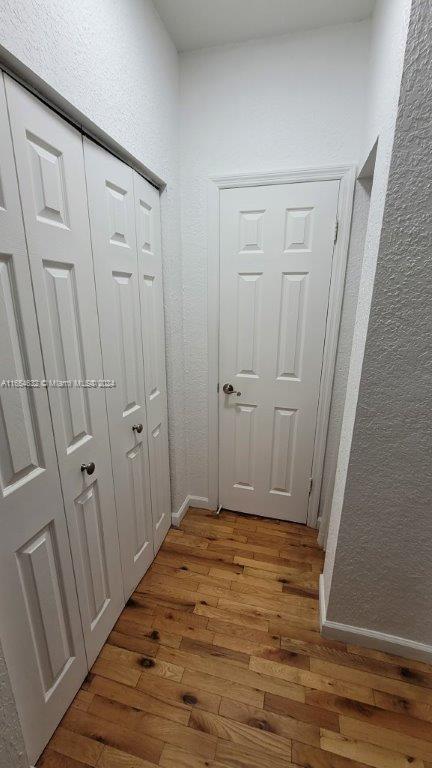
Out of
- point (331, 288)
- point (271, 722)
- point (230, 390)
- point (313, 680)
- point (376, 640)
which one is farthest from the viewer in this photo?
point (230, 390)

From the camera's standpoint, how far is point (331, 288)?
1.65 metres

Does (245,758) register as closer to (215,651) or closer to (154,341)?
(215,651)

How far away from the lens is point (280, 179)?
1.59 meters

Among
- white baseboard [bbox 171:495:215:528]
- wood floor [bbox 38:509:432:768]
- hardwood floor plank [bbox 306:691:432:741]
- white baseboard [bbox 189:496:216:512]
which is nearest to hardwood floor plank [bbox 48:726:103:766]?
wood floor [bbox 38:509:432:768]

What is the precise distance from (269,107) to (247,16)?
0.32m

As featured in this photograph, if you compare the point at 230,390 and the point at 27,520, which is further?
the point at 230,390

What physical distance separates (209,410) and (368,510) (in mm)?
1062

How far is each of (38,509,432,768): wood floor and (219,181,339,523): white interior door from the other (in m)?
0.58

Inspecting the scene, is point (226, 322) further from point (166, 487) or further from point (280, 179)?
point (166, 487)

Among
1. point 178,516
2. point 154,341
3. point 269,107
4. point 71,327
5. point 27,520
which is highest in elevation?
point 269,107

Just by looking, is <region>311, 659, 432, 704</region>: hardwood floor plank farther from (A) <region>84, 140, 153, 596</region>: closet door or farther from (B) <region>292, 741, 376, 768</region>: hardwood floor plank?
(A) <region>84, 140, 153, 596</region>: closet door

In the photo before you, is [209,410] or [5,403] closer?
[5,403]

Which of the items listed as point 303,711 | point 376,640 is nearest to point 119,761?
point 303,711

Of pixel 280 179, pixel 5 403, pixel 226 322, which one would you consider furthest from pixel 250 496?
pixel 280 179
